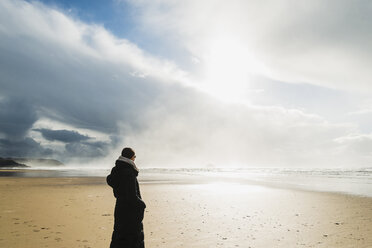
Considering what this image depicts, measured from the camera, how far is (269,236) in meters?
8.37

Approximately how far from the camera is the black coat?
523 centimetres

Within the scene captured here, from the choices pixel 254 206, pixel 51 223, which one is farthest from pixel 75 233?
pixel 254 206

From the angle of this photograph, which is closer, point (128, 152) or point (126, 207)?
point (126, 207)

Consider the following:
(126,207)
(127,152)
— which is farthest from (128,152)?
(126,207)

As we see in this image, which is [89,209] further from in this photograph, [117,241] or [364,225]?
[364,225]

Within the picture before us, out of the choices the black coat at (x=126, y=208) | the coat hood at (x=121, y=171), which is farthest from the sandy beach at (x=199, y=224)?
the coat hood at (x=121, y=171)

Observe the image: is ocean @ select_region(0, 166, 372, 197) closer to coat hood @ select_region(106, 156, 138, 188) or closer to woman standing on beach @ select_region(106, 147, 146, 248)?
woman standing on beach @ select_region(106, 147, 146, 248)

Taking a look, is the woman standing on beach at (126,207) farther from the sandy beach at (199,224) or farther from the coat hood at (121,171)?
the sandy beach at (199,224)

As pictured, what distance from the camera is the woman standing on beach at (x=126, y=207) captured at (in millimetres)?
5238

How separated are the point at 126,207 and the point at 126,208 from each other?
2cm

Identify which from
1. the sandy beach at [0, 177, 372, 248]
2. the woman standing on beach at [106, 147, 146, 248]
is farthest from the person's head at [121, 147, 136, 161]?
the sandy beach at [0, 177, 372, 248]

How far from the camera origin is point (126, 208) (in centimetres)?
530

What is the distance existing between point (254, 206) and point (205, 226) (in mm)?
5478

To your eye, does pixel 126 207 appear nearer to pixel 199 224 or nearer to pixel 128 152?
pixel 128 152
